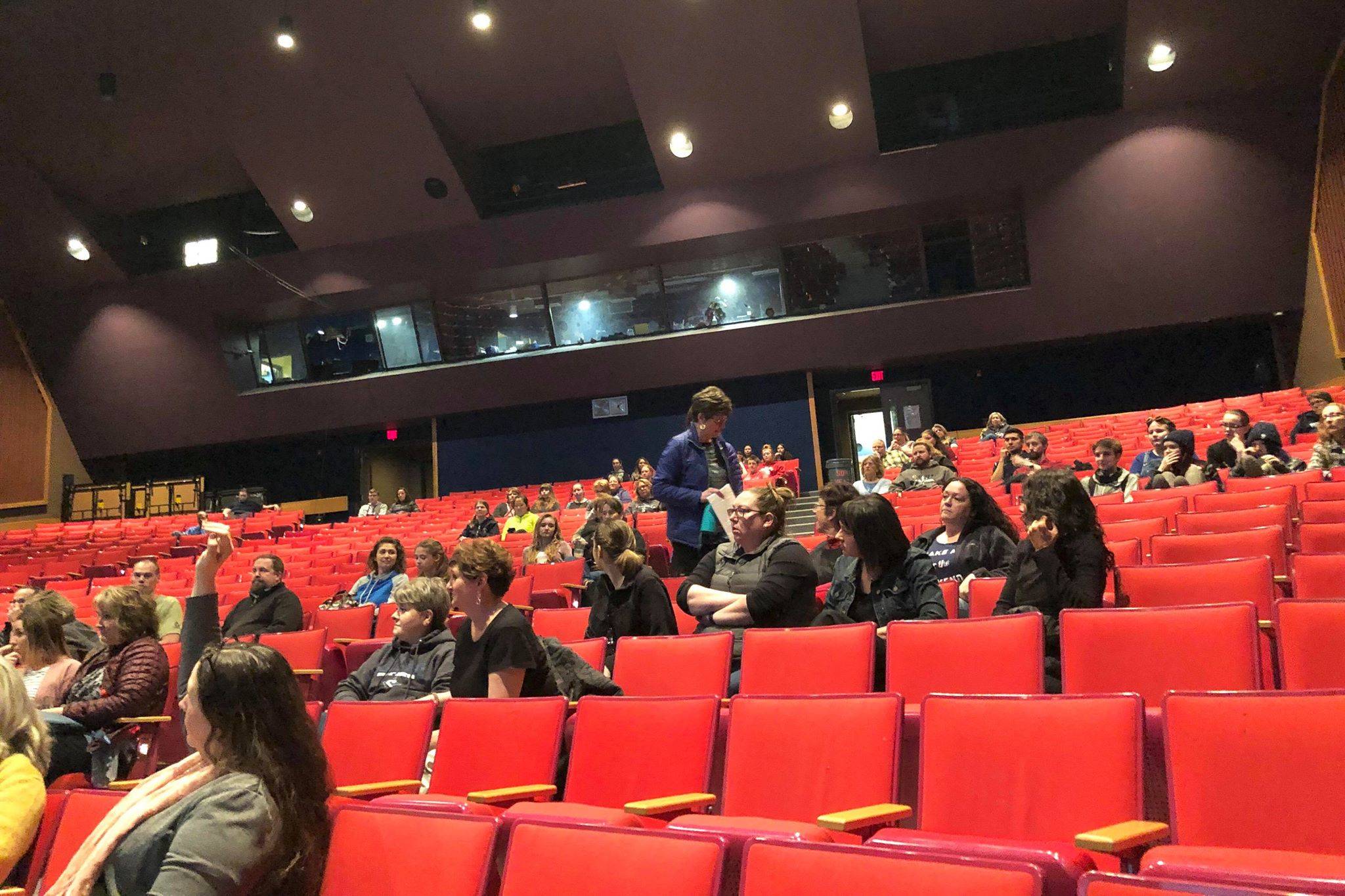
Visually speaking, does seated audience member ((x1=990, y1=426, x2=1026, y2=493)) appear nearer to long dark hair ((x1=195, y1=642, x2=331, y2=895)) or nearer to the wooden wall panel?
long dark hair ((x1=195, y1=642, x2=331, y2=895))

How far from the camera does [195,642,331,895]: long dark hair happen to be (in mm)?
1742

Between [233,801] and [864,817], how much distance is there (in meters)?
1.12

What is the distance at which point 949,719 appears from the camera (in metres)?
2.16

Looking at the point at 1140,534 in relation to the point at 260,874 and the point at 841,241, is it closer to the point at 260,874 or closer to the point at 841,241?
the point at 260,874

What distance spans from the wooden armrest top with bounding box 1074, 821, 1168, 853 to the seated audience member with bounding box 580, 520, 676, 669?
218cm

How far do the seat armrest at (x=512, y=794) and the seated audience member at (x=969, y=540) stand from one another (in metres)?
1.85

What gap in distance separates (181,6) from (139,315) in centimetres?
524

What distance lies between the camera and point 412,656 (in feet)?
12.4

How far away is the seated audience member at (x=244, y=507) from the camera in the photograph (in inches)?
565

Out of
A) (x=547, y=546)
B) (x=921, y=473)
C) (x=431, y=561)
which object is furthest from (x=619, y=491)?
(x=431, y=561)

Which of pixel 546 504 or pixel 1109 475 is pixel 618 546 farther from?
pixel 546 504

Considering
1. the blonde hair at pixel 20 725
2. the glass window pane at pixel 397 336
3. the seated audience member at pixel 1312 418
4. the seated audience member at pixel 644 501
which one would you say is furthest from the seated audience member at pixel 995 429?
the blonde hair at pixel 20 725

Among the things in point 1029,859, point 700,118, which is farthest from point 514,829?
point 700,118

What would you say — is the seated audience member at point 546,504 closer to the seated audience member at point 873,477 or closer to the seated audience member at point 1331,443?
the seated audience member at point 873,477
